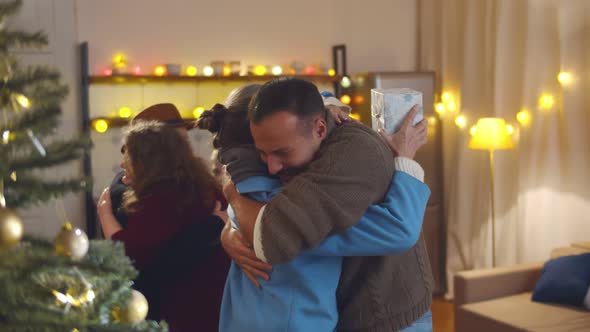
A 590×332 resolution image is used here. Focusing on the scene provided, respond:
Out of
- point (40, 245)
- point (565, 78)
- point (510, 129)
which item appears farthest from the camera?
point (510, 129)

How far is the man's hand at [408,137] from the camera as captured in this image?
127 cm

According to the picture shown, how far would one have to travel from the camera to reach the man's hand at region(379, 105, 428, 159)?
4.17ft

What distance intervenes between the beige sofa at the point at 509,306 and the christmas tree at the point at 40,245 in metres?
2.92

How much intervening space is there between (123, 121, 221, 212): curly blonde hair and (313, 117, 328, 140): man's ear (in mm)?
875

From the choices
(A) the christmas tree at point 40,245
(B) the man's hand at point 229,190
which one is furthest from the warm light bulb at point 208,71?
(A) the christmas tree at point 40,245

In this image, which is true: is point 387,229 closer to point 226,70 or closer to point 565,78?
point 565,78

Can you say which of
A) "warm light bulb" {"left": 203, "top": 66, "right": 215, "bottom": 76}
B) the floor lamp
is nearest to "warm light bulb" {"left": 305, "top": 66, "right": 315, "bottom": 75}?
"warm light bulb" {"left": 203, "top": 66, "right": 215, "bottom": 76}

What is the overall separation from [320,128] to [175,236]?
0.89 meters

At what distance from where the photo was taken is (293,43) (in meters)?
5.23

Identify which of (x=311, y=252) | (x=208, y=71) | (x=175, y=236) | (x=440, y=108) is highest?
(x=208, y=71)

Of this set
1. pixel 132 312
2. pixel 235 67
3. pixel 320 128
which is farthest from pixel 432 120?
pixel 132 312

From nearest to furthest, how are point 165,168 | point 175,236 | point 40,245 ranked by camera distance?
point 40,245 → point 175,236 → point 165,168

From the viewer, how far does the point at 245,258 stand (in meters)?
1.27

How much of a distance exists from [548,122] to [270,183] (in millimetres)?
3512
